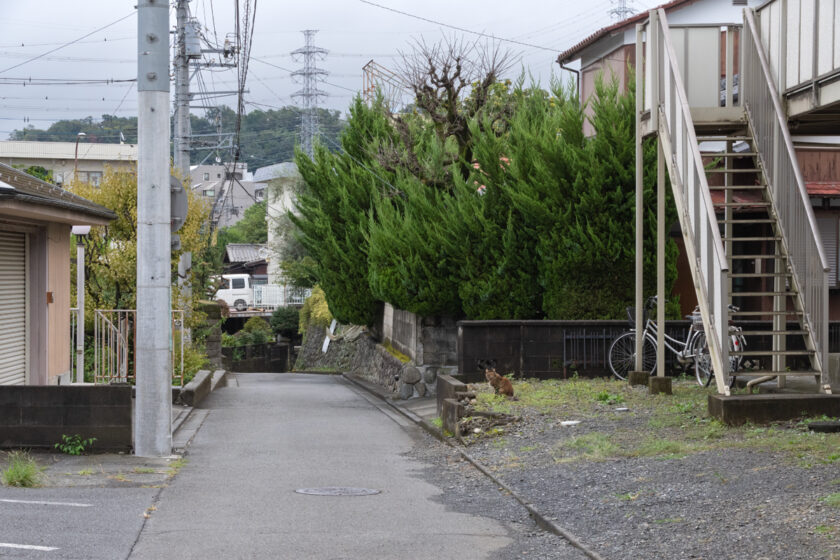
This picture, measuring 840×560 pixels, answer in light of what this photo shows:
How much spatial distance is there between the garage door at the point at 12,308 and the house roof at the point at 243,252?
56.1 m

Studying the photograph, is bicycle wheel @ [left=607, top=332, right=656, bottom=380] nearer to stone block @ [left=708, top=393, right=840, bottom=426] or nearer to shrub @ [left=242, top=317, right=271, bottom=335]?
stone block @ [left=708, top=393, right=840, bottom=426]

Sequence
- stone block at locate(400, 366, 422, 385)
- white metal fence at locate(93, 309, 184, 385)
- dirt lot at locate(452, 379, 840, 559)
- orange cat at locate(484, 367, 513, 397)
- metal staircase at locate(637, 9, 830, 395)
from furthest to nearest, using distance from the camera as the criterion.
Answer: stone block at locate(400, 366, 422, 385) → white metal fence at locate(93, 309, 184, 385) → orange cat at locate(484, 367, 513, 397) → metal staircase at locate(637, 9, 830, 395) → dirt lot at locate(452, 379, 840, 559)

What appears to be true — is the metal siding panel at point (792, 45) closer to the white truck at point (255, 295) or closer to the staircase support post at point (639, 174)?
the staircase support post at point (639, 174)

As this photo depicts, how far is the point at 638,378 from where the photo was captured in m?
14.6

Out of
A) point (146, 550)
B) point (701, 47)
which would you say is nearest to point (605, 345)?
point (701, 47)

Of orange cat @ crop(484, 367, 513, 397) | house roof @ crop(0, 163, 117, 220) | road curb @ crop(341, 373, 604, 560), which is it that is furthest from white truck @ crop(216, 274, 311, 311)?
→ orange cat @ crop(484, 367, 513, 397)

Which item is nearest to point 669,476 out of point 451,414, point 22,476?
point 451,414

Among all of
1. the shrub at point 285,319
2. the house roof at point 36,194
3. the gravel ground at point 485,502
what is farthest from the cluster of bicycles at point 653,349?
the shrub at point 285,319

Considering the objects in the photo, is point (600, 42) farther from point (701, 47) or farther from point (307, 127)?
point (307, 127)

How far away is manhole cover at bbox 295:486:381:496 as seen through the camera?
889 centimetres

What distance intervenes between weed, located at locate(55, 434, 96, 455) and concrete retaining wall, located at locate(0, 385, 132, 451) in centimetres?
4

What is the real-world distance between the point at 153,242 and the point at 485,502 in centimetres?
493

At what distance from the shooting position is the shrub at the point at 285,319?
5012 cm

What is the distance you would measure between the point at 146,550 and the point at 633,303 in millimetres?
12106
